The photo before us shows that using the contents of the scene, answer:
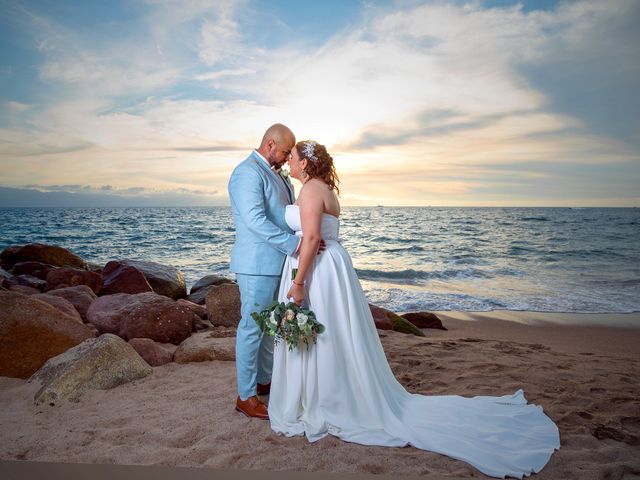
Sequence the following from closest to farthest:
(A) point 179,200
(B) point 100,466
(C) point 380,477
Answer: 1. (C) point 380,477
2. (B) point 100,466
3. (A) point 179,200

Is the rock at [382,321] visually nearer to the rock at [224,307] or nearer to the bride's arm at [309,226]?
the rock at [224,307]

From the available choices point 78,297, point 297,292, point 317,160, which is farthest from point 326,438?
point 78,297

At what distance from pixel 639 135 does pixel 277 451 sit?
13.9 metres

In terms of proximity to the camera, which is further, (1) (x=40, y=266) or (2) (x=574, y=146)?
(2) (x=574, y=146)

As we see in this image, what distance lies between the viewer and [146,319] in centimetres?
595

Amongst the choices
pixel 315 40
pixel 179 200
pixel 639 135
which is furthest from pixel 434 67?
pixel 179 200

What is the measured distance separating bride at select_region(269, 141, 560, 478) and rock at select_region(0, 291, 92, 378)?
281 centimetres

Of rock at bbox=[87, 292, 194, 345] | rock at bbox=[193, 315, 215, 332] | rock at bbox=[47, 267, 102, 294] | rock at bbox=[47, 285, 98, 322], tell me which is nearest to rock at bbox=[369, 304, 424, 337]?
rock at bbox=[193, 315, 215, 332]

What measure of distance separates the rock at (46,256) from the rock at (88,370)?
28.9 ft

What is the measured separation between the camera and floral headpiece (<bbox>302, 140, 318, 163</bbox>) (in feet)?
11.1

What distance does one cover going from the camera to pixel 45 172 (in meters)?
9.76

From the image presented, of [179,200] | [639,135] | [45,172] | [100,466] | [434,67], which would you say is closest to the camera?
[100,466]

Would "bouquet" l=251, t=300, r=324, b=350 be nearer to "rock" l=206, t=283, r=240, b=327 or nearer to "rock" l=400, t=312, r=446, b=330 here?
"rock" l=206, t=283, r=240, b=327

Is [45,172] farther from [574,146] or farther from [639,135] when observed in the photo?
[574,146]
